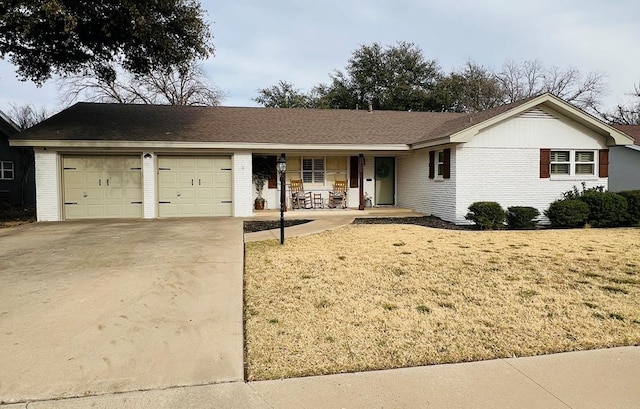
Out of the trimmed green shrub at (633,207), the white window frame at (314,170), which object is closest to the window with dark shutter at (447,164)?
the white window frame at (314,170)

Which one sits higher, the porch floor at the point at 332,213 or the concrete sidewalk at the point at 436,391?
the porch floor at the point at 332,213

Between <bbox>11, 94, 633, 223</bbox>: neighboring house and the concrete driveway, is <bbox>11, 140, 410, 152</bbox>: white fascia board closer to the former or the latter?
<bbox>11, 94, 633, 223</bbox>: neighboring house

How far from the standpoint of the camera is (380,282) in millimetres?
5730

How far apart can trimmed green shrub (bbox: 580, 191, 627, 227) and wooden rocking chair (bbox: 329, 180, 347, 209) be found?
785 cm

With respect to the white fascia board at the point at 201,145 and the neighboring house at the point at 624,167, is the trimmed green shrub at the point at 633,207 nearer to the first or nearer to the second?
the white fascia board at the point at 201,145

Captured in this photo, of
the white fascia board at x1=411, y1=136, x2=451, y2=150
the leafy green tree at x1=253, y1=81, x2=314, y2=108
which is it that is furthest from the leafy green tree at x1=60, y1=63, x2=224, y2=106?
the white fascia board at x1=411, y1=136, x2=451, y2=150

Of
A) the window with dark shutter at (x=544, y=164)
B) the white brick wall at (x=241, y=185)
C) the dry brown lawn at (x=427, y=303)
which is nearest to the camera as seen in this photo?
the dry brown lawn at (x=427, y=303)

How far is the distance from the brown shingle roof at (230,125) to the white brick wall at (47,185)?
0.68 metres

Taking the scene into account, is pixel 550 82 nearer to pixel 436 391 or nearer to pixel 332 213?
pixel 332 213

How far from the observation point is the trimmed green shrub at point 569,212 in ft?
38.2

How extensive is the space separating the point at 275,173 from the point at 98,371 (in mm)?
12669

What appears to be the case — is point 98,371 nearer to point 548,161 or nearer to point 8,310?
point 8,310

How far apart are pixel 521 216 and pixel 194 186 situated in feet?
33.3

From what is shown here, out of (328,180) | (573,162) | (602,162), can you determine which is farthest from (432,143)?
(602,162)
